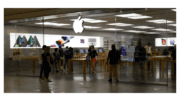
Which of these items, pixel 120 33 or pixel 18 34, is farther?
pixel 18 34

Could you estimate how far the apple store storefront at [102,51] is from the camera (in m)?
9.10

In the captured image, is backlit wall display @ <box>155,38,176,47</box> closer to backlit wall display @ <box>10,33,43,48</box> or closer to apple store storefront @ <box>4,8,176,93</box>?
apple store storefront @ <box>4,8,176,93</box>

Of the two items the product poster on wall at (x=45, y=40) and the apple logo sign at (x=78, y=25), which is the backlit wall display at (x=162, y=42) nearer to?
the apple logo sign at (x=78, y=25)

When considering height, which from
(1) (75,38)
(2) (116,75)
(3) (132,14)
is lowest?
(2) (116,75)

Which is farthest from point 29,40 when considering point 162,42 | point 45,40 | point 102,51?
point 162,42

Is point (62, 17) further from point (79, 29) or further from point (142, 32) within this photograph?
point (142, 32)

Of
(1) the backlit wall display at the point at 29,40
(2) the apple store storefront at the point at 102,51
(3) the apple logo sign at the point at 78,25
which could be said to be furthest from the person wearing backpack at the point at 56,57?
(3) the apple logo sign at the point at 78,25

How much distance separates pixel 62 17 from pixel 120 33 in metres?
4.05

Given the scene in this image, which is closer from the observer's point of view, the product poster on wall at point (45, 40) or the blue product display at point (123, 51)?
the blue product display at point (123, 51)

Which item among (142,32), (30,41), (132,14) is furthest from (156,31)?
(30,41)

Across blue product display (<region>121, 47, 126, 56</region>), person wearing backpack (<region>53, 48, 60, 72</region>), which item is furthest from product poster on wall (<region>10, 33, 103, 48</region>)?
blue product display (<region>121, 47, 126, 56</region>)

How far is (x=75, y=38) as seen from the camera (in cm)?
1315

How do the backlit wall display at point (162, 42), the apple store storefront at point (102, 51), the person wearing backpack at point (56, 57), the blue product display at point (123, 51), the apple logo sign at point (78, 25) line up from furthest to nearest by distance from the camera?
the person wearing backpack at point (56, 57), the apple logo sign at point (78, 25), the blue product display at point (123, 51), the backlit wall display at point (162, 42), the apple store storefront at point (102, 51)
